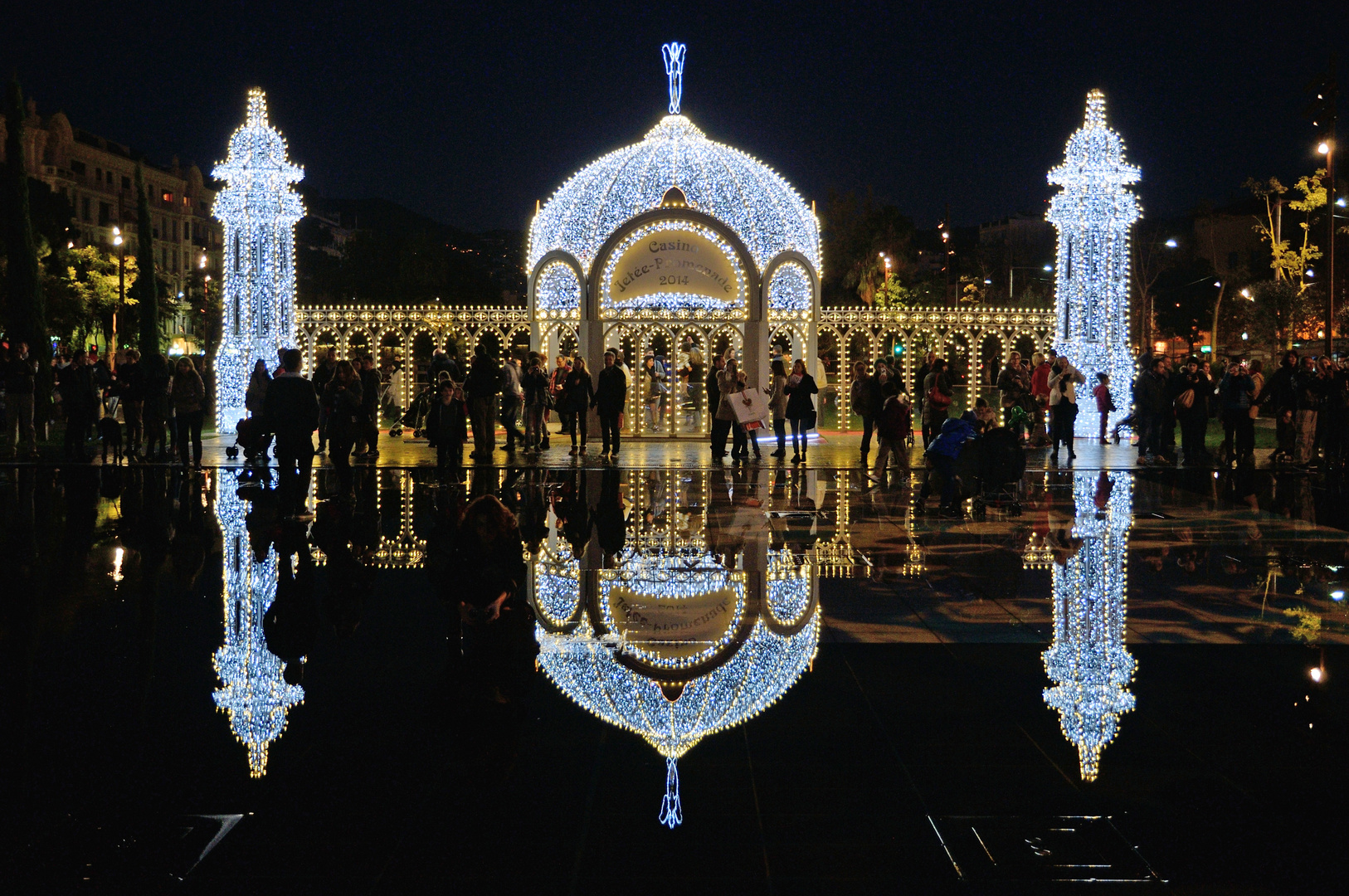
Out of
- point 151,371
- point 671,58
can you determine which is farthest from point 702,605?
point 671,58

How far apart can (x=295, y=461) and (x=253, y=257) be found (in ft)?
31.6

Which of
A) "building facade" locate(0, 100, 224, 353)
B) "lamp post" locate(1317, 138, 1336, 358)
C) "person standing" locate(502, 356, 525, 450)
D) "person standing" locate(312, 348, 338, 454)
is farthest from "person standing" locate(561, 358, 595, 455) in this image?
"building facade" locate(0, 100, 224, 353)

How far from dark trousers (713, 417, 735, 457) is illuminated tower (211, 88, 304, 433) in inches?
325

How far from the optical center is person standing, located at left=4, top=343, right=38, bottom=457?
18594 mm

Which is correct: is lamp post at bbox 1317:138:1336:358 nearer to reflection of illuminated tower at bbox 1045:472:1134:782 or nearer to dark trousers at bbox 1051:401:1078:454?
dark trousers at bbox 1051:401:1078:454

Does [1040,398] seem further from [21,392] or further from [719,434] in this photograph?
[21,392]

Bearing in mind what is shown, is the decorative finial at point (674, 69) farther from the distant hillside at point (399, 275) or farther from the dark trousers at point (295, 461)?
the distant hillside at point (399, 275)

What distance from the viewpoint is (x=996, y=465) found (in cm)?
1418

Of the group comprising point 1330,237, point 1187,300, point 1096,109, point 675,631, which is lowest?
point 675,631

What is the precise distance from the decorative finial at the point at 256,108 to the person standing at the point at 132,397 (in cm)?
550

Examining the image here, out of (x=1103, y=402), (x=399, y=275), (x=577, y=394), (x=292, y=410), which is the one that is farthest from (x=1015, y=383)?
(x=399, y=275)

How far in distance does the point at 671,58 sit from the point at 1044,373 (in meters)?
9.38

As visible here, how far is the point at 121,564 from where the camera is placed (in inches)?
370

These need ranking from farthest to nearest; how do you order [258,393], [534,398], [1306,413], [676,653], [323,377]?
[534,398], [323,377], [1306,413], [258,393], [676,653]
